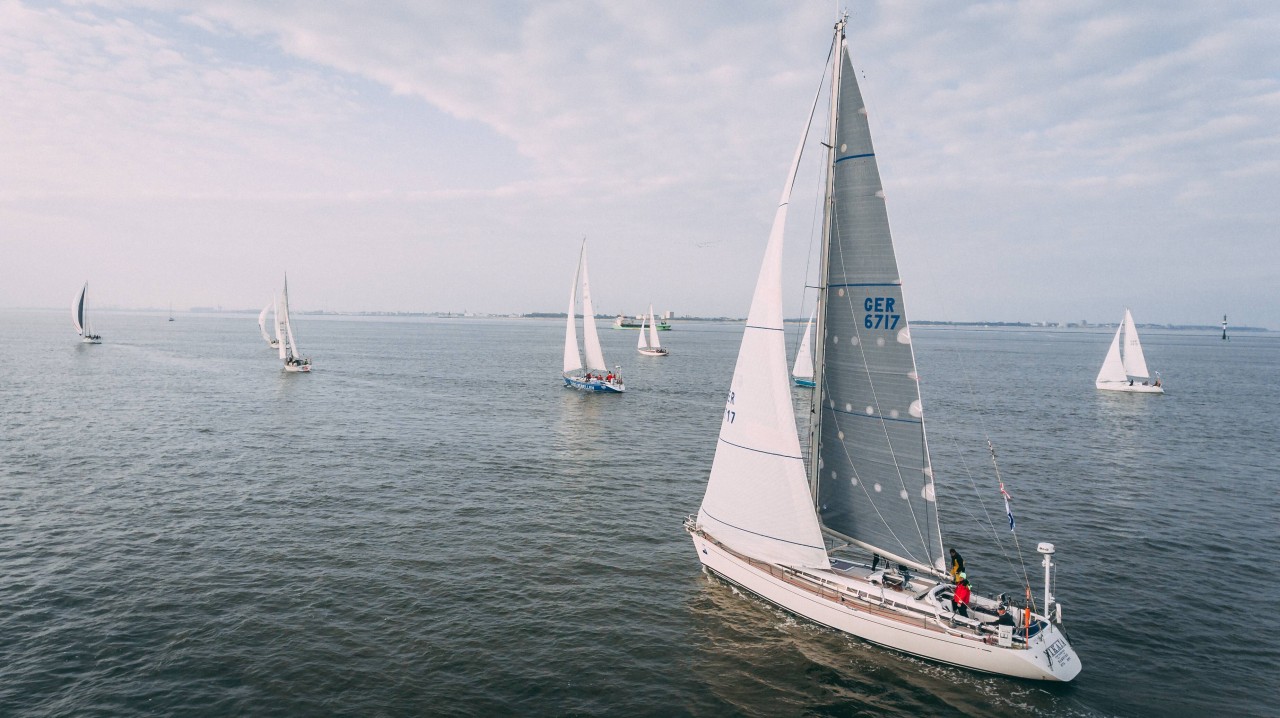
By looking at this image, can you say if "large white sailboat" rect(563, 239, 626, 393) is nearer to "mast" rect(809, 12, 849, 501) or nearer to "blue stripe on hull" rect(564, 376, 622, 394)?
"blue stripe on hull" rect(564, 376, 622, 394)

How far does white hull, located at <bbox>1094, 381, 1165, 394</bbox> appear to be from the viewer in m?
79.9

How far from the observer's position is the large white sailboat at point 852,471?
18.1m

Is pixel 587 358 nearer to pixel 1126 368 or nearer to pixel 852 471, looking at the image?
pixel 852 471

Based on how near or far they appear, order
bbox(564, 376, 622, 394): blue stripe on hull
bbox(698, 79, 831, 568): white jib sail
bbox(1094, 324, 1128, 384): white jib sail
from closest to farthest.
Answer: bbox(698, 79, 831, 568): white jib sail < bbox(564, 376, 622, 394): blue stripe on hull < bbox(1094, 324, 1128, 384): white jib sail

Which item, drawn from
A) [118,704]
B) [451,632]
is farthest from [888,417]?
[118,704]

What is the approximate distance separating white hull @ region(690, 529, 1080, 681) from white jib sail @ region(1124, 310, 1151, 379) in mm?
82681

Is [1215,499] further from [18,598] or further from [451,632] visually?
[18,598]

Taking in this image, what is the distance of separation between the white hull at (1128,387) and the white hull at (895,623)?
264ft

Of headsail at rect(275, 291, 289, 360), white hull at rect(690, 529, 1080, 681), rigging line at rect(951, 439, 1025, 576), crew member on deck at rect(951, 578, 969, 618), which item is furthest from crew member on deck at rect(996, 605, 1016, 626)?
headsail at rect(275, 291, 289, 360)

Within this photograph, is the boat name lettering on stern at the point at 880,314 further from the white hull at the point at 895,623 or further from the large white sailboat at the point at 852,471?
the white hull at the point at 895,623

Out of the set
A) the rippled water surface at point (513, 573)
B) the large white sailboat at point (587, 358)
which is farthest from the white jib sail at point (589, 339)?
the rippled water surface at point (513, 573)

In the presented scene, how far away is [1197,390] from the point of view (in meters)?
88.1

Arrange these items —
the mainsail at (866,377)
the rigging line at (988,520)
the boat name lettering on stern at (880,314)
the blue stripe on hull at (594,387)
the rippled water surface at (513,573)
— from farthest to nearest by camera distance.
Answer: the blue stripe on hull at (594,387) → the rigging line at (988,520) → the boat name lettering on stern at (880,314) → the mainsail at (866,377) → the rippled water surface at (513,573)

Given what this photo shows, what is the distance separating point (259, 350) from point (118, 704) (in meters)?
136
